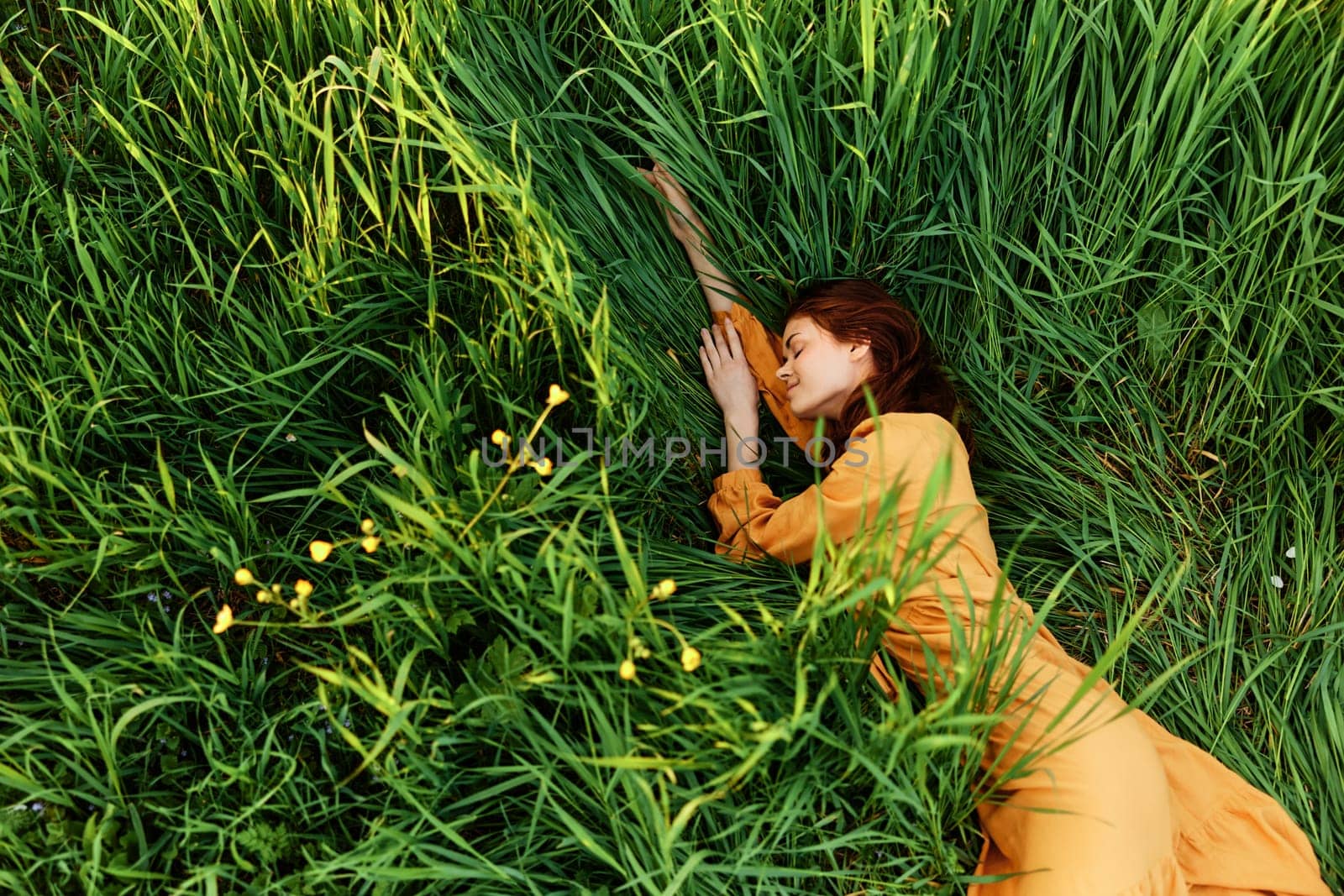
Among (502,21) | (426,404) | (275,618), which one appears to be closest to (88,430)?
(275,618)

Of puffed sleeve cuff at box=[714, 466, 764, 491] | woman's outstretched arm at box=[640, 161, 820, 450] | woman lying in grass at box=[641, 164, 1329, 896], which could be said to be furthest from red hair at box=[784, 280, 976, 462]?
puffed sleeve cuff at box=[714, 466, 764, 491]

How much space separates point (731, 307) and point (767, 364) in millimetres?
166

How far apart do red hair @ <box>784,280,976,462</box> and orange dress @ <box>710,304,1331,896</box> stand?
0.43 feet

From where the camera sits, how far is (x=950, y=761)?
1.32m

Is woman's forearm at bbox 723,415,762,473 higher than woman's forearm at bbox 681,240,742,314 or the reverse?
the reverse

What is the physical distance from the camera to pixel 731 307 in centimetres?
193

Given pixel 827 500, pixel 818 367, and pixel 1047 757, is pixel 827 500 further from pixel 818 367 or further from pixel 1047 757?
pixel 1047 757

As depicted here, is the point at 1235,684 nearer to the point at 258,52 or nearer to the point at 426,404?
the point at 426,404

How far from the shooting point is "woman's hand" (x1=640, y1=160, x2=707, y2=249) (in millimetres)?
1863

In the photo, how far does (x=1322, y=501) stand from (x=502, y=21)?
209cm

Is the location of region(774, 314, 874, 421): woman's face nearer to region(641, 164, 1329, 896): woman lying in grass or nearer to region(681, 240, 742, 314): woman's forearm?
region(641, 164, 1329, 896): woman lying in grass

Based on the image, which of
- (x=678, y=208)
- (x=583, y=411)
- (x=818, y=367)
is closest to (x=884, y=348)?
(x=818, y=367)

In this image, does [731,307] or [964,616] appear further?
[731,307]

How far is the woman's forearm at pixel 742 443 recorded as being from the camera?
5.89 ft
